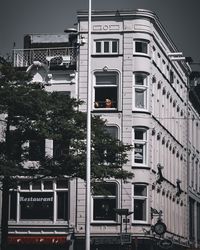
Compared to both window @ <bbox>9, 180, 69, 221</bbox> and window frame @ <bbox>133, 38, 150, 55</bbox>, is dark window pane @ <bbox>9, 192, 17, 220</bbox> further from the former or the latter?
window frame @ <bbox>133, 38, 150, 55</bbox>

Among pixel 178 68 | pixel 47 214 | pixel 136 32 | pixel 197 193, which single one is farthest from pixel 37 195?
pixel 197 193

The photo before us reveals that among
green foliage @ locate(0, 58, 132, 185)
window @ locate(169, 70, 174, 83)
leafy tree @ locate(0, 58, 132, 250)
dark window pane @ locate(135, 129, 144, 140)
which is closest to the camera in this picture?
leafy tree @ locate(0, 58, 132, 250)

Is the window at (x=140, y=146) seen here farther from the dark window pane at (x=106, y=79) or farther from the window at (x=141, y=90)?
the dark window pane at (x=106, y=79)

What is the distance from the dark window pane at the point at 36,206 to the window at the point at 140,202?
5262 millimetres

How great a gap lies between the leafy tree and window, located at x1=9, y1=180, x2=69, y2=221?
1121cm

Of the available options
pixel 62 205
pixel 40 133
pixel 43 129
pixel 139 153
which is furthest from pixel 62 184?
pixel 43 129

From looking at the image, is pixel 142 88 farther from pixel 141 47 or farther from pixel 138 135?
pixel 138 135

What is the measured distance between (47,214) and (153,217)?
22.3 feet

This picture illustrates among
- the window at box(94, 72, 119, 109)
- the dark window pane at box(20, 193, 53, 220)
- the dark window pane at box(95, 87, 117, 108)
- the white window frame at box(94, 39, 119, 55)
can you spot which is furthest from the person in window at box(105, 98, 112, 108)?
the dark window pane at box(20, 193, 53, 220)

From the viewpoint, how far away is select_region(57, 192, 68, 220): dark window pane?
2051 inches

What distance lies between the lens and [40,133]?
3916cm

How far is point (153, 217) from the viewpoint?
5325cm

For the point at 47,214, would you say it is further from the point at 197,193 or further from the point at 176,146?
the point at 197,193

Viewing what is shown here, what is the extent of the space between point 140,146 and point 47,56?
28.3ft
